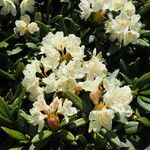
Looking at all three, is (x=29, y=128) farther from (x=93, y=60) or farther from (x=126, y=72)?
(x=126, y=72)

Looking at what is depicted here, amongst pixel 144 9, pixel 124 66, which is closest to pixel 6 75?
pixel 124 66

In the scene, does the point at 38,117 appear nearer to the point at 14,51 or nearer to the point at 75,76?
the point at 75,76

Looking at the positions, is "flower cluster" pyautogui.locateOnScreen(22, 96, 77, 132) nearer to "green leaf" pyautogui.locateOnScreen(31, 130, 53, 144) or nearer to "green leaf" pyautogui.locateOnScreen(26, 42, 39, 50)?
"green leaf" pyautogui.locateOnScreen(31, 130, 53, 144)

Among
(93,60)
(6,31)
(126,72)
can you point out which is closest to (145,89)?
(126,72)

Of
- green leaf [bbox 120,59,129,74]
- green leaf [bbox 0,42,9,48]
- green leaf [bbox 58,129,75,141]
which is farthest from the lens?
green leaf [bbox 0,42,9,48]

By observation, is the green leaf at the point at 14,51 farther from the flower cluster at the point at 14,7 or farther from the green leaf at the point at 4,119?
the green leaf at the point at 4,119

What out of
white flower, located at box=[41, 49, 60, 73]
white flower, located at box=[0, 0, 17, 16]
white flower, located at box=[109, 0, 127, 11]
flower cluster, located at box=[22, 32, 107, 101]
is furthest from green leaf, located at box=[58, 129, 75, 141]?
white flower, located at box=[0, 0, 17, 16]

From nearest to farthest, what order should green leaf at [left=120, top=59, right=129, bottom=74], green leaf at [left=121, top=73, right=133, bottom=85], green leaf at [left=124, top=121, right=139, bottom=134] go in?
green leaf at [left=124, top=121, right=139, bottom=134] < green leaf at [left=121, top=73, right=133, bottom=85] < green leaf at [left=120, top=59, right=129, bottom=74]

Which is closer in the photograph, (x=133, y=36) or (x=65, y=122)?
(x=65, y=122)
